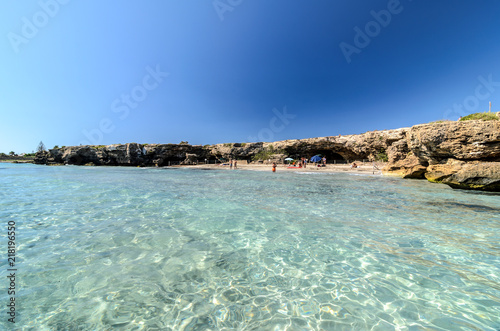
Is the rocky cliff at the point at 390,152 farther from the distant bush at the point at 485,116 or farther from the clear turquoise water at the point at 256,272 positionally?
the clear turquoise water at the point at 256,272

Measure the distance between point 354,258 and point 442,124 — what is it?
18902 millimetres

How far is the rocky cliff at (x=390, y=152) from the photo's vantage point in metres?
13.2

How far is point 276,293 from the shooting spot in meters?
2.91

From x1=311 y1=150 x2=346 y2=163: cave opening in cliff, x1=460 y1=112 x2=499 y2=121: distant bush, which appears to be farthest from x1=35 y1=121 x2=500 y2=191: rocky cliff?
x1=460 y1=112 x2=499 y2=121: distant bush

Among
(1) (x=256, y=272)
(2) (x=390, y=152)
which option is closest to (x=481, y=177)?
(1) (x=256, y=272)

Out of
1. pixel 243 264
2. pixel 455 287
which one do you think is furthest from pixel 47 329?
pixel 455 287

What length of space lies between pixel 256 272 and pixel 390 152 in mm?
35504

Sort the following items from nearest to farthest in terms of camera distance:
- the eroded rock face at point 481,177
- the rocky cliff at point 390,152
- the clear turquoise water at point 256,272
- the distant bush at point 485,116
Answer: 1. the clear turquoise water at point 256,272
2. the eroded rock face at point 481,177
3. the rocky cliff at point 390,152
4. the distant bush at point 485,116

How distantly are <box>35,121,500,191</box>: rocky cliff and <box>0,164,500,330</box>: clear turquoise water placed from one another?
1116 centimetres

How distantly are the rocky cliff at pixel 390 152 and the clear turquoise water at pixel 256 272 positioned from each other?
11.2 metres

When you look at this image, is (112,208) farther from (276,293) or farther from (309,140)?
(309,140)

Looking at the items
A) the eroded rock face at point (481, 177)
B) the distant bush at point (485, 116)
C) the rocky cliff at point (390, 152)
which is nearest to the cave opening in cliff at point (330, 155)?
the rocky cliff at point (390, 152)

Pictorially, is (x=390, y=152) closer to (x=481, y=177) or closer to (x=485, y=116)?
(x=485, y=116)

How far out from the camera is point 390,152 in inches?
1209
